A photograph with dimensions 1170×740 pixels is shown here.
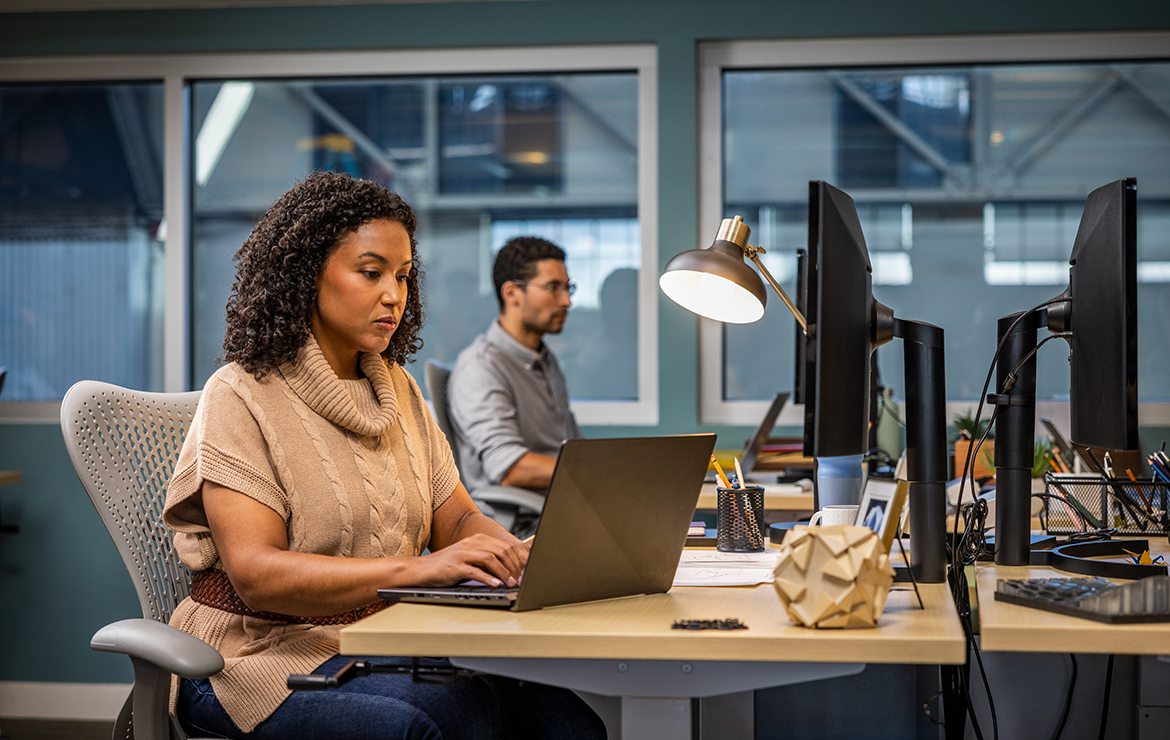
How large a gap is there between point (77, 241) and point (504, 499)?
214cm

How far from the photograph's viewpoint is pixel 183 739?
137cm

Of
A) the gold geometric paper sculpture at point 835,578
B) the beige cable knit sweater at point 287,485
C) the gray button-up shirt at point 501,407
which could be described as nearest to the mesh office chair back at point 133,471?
the beige cable knit sweater at point 287,485

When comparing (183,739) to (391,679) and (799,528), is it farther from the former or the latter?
(799,528)

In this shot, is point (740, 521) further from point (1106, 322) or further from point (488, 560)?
point (1106, 322)

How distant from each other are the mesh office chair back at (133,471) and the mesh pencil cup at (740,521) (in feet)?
2.94

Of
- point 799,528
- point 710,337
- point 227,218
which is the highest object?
point 227,218

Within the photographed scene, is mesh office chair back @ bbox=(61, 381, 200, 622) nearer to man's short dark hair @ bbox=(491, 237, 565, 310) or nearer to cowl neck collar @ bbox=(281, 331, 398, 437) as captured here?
cowl neck collar @ bbox=(281, 331, 398, 437)

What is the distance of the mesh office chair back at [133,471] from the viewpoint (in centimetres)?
158

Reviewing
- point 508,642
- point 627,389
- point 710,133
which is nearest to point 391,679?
point 508,642

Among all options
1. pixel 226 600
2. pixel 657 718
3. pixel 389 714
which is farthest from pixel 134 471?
pixel 657 718

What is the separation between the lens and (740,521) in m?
1.62

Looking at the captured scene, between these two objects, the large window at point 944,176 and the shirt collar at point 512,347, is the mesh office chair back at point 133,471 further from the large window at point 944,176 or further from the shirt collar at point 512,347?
the large window at point 944,176

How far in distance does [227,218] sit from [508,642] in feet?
10.2

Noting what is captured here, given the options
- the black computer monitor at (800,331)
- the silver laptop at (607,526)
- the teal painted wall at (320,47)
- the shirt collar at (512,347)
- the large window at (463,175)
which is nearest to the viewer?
the silver laptop at (607,526)
